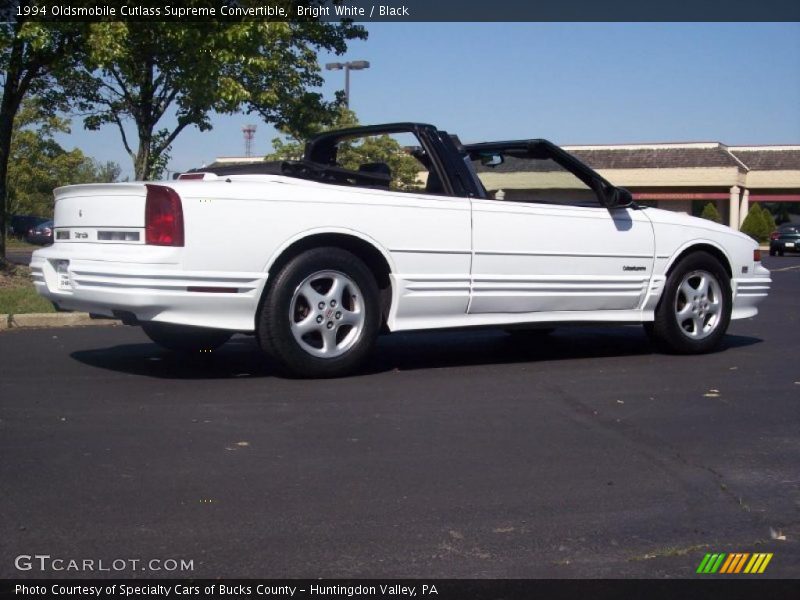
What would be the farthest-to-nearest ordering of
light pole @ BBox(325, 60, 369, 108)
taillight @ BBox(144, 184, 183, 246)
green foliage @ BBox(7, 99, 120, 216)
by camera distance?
green foliage @ BBox(7, 99, 120, 216) → light pole @ BBox(325, 60, 369, 108) → taillight @ BBox(144, 184, 183, 246)

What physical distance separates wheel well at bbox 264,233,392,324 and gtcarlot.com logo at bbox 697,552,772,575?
11.7ft

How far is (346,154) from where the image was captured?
804 cm

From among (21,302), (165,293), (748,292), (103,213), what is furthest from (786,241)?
(165,293)

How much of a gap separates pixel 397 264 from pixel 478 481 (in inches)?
104

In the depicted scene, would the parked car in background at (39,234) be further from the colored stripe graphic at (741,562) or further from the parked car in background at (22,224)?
the colored stripe graphic at (741,562)

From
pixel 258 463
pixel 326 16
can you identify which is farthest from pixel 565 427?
pixel 326 16

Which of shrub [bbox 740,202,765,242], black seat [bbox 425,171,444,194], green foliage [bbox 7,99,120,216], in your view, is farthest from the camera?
shrub [bbox 740,202,765,242]

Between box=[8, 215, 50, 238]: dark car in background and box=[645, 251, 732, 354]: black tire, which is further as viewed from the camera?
box=[8, 215, 50, 238]: dark car in background

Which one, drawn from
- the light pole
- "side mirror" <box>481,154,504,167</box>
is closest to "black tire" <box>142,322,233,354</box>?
"side mirror" <box>481,154,504,167</box>

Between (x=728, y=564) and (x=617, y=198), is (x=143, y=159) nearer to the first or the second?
(x=617, y=198)

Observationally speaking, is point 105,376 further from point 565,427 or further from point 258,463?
point 565,427

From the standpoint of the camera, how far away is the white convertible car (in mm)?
6184

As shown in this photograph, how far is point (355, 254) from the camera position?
680 centimetres

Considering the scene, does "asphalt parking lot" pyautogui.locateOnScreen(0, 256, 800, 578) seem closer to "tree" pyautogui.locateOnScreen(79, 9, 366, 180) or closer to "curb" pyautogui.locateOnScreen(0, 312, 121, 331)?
"curb" pyautogui.locateOnScreen(0, 312, 121, 331)
